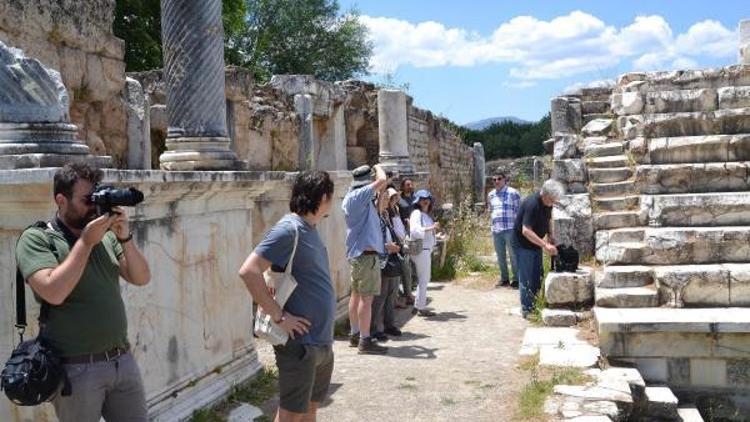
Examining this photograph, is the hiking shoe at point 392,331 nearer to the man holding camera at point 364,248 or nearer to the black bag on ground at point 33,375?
the man holding camera at point 364,248

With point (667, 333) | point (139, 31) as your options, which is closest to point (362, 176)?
point (667, 333)

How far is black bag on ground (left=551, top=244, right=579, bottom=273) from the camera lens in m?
8.02

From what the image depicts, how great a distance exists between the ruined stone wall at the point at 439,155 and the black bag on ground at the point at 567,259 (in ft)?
24.2

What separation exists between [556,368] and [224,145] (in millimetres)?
3274

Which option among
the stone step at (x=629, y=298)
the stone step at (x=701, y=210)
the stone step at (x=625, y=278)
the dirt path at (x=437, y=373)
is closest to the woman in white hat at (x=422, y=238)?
the dirt path at (x=437, y=373)

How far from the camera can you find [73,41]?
5.27 m

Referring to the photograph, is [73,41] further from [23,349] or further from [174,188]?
[23,349]

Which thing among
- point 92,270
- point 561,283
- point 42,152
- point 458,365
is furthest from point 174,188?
point 561,283

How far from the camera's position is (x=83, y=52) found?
213 inches

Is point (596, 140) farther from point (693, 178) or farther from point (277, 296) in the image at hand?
point (277, 296)

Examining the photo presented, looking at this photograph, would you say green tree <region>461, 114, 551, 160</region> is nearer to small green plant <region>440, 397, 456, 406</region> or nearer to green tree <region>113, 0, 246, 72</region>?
green tree <region>113, 0, 246, 72</region>

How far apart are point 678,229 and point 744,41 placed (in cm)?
613

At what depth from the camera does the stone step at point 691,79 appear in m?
10.6

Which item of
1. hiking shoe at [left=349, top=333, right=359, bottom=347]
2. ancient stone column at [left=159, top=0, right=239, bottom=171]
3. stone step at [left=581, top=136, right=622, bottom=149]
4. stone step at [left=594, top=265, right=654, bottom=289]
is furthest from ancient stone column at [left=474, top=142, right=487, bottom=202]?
ancient stone column at [left=159, top=0, right=239, bottom=171]
